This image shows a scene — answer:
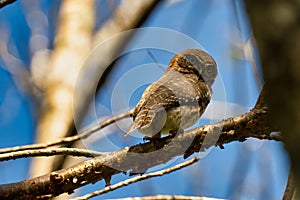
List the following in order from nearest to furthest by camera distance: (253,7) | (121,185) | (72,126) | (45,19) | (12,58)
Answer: (253,7) → (121,185) → (72,126) → (12,58) → (45,19)

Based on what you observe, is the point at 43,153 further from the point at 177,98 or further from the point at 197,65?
the point at 197,65

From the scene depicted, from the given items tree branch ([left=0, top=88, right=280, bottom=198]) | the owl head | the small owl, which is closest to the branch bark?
tree branch ([left=0, top=88, right=280, bottom=198])

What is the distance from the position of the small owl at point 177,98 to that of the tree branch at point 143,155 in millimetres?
496

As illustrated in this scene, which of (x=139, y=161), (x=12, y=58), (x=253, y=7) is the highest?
(x=12, y=58)

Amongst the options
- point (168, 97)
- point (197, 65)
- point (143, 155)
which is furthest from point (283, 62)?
point (197, 65)

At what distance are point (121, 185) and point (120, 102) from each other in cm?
287

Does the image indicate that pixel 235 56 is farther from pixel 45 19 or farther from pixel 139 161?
pixel 45 19

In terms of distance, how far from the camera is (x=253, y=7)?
520mm

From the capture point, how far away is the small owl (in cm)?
314

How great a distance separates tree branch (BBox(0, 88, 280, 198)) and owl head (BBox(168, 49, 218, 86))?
1.75m

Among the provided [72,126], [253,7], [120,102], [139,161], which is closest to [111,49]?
[120,102]

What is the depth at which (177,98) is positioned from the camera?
3.42 meters

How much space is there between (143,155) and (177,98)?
101 cm

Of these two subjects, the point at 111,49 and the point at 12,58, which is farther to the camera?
the point at 12,58
